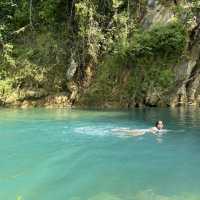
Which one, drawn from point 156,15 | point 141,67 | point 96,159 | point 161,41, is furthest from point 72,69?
point 96,159

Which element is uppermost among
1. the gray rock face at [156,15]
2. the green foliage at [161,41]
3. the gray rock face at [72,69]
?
the gray rock face at [156,15]

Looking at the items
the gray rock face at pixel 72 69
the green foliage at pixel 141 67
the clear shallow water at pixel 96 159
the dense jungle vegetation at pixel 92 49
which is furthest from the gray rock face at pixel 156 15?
the clear shallow water at pixel 96 159

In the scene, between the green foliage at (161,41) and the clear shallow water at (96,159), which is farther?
the green foliage at (161,41)

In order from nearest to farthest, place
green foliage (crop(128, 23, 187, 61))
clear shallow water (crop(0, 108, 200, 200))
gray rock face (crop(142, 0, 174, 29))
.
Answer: clear shallow water (crop(0, 108, 200, 200)) < green foliage (crop(128, 23, 187, 61)) < gray rock face (crop(142, 0, 174, 29))

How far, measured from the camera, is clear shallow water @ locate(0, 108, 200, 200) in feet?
32.2

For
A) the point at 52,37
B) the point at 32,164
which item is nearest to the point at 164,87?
the point at 52,37

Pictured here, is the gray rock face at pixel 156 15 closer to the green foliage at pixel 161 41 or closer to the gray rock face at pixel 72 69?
the green foliage at pixel 161 41

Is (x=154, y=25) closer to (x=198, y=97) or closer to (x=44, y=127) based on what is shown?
(x=198, y=97)

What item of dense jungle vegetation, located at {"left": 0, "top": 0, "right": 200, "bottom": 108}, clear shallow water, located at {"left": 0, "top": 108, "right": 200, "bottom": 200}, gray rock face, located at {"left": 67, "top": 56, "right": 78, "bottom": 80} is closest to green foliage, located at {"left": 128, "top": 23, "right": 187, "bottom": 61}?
dense jungle vegetation, located at {"left": 0, "top": 0, "right": 200, "bottom": 108}

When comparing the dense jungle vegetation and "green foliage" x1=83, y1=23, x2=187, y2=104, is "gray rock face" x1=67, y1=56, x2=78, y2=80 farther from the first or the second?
"green foliage" x1=83, y1=23, x2=187, y2=104

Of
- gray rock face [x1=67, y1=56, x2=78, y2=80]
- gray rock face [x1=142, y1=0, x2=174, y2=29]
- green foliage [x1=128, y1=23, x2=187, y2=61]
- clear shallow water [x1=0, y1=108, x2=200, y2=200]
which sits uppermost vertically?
gray rock face [x1=142, y1=0, x2=174, y2=29]

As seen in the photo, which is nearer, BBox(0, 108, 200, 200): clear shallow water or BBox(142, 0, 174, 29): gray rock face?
BBox(0, 108, 200, 200): clear shallow water

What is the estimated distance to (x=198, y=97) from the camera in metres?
26.2

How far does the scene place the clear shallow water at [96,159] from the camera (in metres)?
9.80
